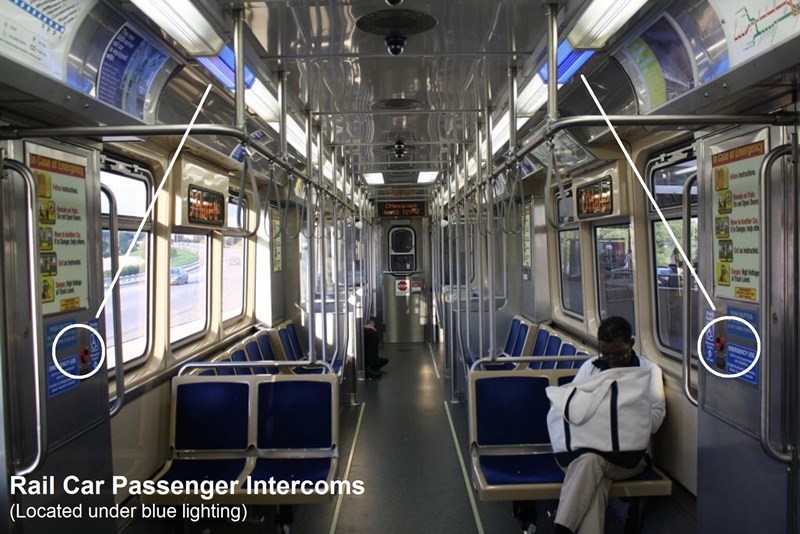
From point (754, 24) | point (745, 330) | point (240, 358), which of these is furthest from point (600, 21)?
point (240, 358)

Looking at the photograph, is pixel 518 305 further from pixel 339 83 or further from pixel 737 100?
pixel 737 100

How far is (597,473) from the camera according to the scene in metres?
2.94

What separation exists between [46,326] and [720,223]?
9.58 ft

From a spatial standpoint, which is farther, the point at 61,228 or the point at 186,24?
the point at 61,228

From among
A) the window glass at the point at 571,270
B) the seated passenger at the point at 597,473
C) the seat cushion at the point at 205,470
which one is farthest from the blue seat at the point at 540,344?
the seat cushion at the point at 205,470

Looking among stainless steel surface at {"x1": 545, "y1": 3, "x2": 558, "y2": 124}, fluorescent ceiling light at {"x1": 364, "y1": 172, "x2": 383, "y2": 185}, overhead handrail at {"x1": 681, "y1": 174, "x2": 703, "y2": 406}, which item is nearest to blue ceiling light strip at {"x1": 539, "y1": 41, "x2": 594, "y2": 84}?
stainless steel surface at {"x1": 545, "y1": 3, "x2": 558, "y2": 124}

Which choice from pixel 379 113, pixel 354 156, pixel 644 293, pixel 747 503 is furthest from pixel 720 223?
pixel 354 156

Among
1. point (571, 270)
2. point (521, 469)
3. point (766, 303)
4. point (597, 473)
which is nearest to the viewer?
point (766, 303)

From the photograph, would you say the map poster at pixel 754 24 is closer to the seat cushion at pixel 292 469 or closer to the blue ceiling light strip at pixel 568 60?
the blue ceiling light strip at pixel 568 60

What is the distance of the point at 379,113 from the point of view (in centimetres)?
439

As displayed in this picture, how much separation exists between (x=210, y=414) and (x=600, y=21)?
3.18 metres

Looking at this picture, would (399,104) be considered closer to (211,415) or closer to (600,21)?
(600,21)

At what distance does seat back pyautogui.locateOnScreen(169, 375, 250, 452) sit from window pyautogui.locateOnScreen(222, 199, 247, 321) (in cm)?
238

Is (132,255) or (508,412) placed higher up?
(132,255)
